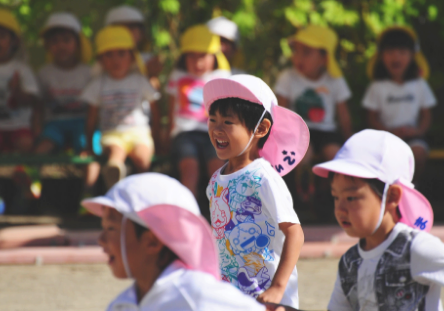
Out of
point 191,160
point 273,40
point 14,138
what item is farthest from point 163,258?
point 273,40

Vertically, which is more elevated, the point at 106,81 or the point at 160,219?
the point at 160,219

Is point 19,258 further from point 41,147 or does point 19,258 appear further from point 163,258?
point 163,258

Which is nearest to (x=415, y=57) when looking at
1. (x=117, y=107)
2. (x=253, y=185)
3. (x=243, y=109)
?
(x=117, y=107)

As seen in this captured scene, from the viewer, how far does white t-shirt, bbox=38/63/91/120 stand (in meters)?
6.46

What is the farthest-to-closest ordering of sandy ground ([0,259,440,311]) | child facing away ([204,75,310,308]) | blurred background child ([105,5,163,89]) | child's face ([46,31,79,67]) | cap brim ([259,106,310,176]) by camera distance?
blurred background child ([105,5,163,89]), child's face ([46,31,79,67]), sandy ground ([0,259,440,311]), cap brim ([259,106,310,176]), child facing away ([204,75,310,308])

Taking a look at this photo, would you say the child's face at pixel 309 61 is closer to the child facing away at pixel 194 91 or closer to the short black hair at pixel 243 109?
the child facing away at pixel 194 91

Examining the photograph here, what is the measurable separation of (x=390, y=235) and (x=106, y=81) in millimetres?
4198

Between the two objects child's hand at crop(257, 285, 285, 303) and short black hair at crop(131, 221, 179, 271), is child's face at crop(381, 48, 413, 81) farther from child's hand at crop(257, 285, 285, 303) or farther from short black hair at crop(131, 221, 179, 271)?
short black hair at crop(131, 221, 179, 271)

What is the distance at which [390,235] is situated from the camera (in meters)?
2.43

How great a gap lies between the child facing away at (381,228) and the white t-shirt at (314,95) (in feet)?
11.9

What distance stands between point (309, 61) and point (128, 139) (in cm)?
181

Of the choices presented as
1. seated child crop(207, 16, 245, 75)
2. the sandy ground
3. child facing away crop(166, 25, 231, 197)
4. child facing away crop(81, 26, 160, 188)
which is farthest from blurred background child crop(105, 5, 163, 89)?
the sandy ground

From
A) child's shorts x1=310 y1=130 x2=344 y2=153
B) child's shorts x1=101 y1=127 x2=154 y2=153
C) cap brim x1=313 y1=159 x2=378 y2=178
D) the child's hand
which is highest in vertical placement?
cap brim x1=313 y1=159 x2=378 y2=178

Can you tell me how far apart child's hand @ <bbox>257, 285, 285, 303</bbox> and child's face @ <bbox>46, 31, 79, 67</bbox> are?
457cm
